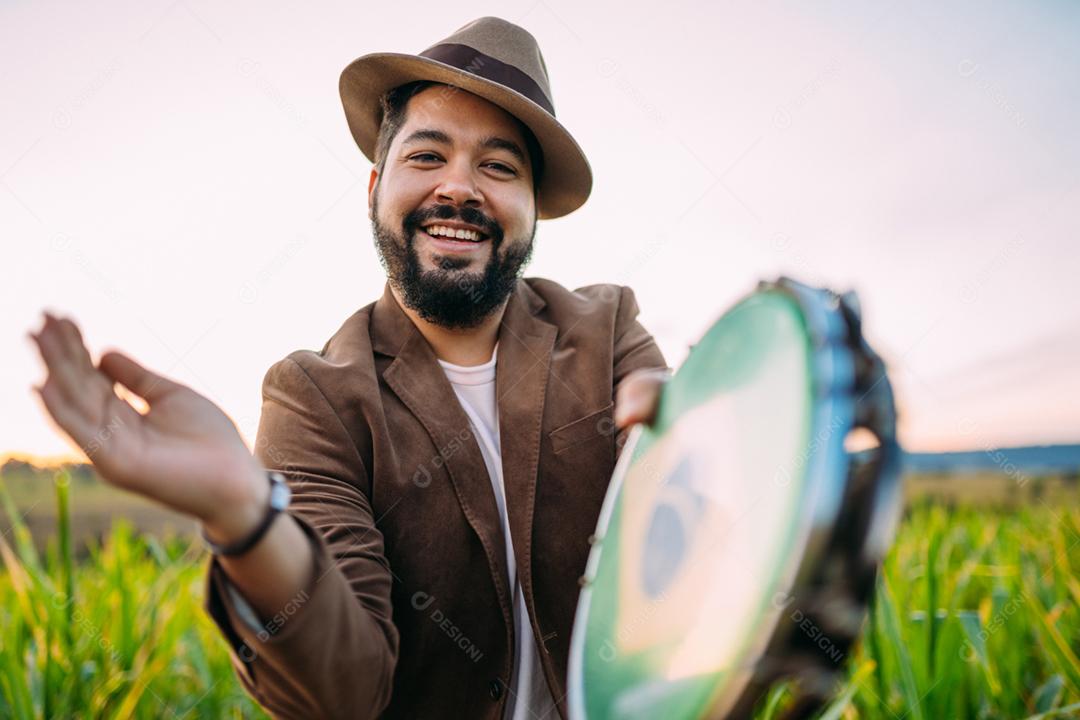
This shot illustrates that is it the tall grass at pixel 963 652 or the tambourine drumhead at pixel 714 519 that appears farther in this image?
the tall grass at pixel 963 652

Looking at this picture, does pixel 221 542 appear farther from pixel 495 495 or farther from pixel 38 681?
pixel 38 681

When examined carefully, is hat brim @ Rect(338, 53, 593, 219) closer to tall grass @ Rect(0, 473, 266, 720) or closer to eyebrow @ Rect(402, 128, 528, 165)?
eyebrow @ Rect(402, 128, 528, 165)

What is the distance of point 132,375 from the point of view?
117cm

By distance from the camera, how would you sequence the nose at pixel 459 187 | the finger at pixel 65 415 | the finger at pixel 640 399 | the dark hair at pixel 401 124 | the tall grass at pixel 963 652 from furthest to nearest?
1. the tall grass at pixel 963 652
2. the dark hair at pixel 401 124
3. the nose at pixel 459 187
4. the finger at pixel 640 399
5. the finger at pixel 65 415

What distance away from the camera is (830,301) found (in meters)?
1.06

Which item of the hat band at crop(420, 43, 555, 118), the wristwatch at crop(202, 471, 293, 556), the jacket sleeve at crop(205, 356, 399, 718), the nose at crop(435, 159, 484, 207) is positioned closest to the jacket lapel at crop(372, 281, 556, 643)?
the jacket sleeve at crop(205, 356, 399, 718)

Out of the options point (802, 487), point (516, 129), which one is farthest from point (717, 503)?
point (516, 129)

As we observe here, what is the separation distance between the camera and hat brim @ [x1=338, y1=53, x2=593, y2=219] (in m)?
2.17

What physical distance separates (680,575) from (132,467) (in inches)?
31.8

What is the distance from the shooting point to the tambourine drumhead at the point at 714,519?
0.93m

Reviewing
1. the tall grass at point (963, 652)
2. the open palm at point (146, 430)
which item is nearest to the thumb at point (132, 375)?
the open palm at point (146, 430)

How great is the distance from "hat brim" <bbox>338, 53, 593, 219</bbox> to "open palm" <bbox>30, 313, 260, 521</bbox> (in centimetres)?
130

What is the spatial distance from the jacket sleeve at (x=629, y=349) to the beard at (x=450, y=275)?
14.3 inches

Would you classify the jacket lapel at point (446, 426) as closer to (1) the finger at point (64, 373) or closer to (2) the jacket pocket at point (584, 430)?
(2) the jacket pocket at point (584, 430)
